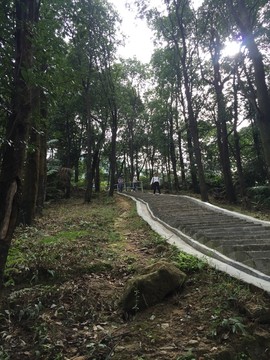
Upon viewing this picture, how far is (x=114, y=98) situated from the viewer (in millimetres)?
21391

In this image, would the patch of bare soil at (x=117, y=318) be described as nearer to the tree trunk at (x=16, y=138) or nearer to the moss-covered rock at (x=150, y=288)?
the moss-covered rock at (x=150, y=288)

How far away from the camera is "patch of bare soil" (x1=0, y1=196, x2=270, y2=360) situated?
3.27 m

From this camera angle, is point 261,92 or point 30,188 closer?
point 261,92

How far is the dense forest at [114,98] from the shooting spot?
12.7 ft

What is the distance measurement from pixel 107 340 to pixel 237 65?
17.7 m

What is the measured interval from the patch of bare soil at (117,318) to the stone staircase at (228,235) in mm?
930

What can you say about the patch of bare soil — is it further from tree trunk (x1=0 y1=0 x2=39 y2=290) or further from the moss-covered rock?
tree trunk (x1=0 y1=0 x2=39 y2=290)

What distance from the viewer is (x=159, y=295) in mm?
4348

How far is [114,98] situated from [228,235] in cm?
1595

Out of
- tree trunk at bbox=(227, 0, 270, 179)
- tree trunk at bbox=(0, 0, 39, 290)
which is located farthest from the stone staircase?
tree trunk at bbox=(0, 0, 39, 290)

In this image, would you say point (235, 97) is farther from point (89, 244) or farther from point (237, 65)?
point (89, 244)

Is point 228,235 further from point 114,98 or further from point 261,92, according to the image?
point 114,98

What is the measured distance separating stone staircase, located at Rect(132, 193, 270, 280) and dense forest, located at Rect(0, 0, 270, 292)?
1813mm

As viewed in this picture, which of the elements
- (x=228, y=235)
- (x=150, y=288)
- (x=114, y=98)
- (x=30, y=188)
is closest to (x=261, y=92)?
(x=228, y=235)
